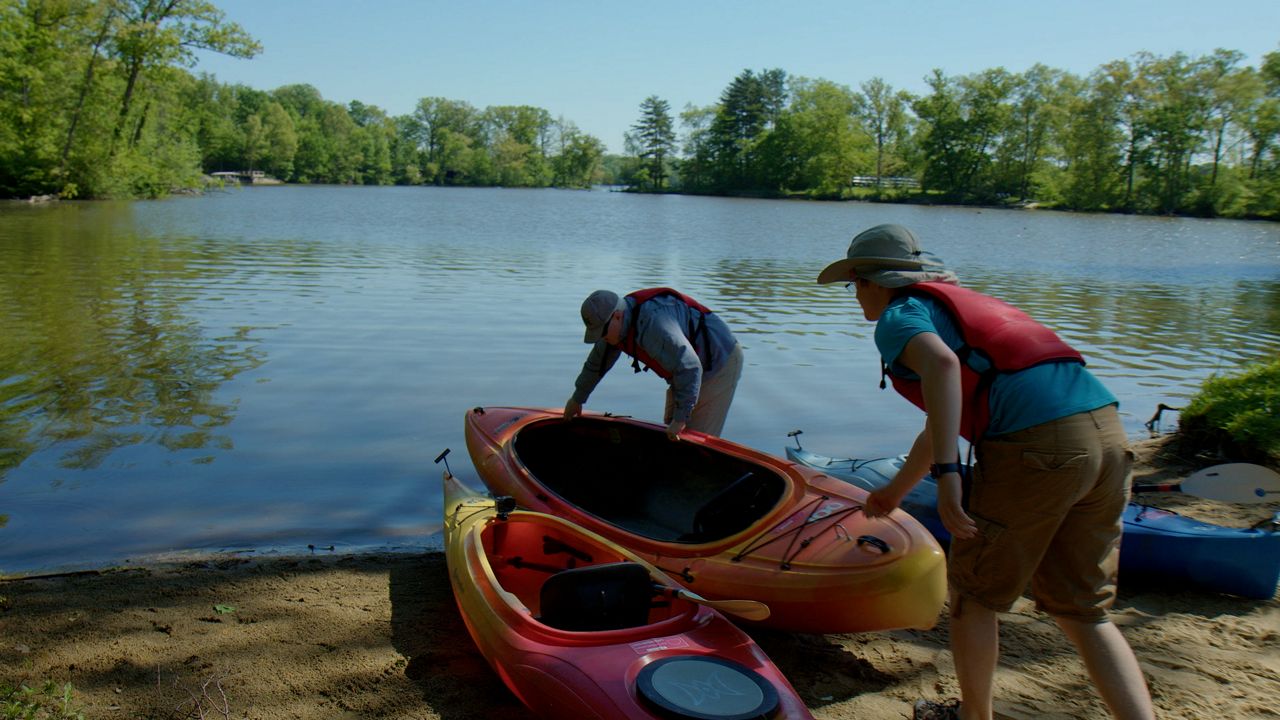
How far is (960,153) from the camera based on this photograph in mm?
76938

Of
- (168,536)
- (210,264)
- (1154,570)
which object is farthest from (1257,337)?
(210,264)

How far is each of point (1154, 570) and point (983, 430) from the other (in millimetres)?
2557

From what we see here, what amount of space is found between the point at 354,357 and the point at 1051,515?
354 inches

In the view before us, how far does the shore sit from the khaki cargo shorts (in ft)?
Result: 2.97

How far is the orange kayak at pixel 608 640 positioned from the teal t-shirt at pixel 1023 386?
115 centimetres

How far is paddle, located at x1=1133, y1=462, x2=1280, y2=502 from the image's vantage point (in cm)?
473

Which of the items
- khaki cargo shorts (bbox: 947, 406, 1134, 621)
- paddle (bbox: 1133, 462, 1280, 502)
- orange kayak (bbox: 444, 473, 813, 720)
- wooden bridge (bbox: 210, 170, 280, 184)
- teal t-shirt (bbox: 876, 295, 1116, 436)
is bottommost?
orange kayak (bbox: 444, 473, 813, 720)

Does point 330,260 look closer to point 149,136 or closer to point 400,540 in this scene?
point 400,540

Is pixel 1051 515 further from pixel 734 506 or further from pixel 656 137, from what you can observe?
pixel 656 137

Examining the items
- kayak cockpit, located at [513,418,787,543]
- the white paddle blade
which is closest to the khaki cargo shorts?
kayak cockpit, located at [513,418,787,543]

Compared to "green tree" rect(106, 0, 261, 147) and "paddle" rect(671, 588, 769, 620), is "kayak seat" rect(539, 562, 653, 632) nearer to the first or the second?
"paddle" rect(671, 588, 769, 620)

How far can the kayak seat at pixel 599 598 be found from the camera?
3.43 metres

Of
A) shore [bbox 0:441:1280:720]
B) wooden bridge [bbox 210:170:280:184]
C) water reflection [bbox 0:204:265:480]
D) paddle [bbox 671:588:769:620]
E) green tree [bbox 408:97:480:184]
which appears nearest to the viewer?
paddle [bbox 671:588:769:620]

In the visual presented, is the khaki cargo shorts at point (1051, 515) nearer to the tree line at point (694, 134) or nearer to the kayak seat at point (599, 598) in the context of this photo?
the kayak seat at point (599, 598)
